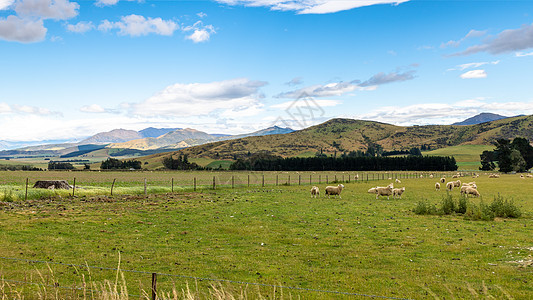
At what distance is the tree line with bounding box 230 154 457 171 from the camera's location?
146 metres

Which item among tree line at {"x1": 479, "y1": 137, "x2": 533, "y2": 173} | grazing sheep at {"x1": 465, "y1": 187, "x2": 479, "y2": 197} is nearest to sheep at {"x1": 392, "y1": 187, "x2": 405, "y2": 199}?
grazing sheep at {"x1": 465, "y1": 187, "x2": 479, "y2": 197}

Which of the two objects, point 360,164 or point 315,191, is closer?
point 315,191

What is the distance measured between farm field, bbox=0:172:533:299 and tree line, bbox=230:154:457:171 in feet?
398

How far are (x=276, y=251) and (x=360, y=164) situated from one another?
142 meters

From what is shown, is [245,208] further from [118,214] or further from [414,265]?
[414,265]

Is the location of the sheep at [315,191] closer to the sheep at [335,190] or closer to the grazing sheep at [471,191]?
the sheep at [335,190]

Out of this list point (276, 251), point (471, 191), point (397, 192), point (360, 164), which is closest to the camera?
point (276, 251)

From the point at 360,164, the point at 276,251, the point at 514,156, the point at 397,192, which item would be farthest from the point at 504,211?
the point at 360,164

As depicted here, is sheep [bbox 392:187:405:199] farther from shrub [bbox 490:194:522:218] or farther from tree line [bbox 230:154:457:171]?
tree line [bbox 230:154:457:171]

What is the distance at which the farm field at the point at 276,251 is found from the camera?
1052 cm

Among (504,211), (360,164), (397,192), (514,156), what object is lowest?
(397,192)

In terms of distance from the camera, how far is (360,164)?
151m

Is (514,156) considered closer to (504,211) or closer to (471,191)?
(471,191)

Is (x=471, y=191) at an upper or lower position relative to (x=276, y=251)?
upper
